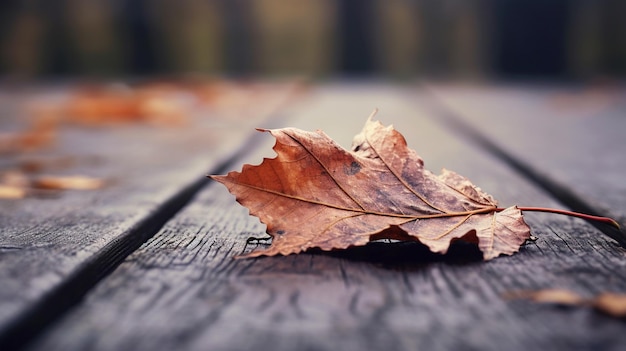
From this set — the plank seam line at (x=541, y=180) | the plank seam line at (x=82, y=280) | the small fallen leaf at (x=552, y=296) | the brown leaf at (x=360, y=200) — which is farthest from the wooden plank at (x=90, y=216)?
the plank seam line at (x=541, y=180)

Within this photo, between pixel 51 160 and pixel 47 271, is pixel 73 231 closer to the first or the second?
pixel 47 271

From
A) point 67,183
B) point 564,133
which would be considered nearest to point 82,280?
point 67,183

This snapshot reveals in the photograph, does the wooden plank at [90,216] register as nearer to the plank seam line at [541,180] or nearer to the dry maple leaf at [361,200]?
the dry maple leaf at [361,200]

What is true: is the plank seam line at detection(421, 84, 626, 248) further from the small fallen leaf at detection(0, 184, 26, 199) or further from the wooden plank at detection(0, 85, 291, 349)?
the small fallen leaf at detection(0, 184, 26, 199)

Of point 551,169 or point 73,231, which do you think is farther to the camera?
point 551,169

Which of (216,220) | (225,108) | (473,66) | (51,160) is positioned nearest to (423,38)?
(473,66)

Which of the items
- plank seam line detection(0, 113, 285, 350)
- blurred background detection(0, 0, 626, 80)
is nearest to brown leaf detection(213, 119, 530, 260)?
plank seam line detection(0, 113, 285, 350)

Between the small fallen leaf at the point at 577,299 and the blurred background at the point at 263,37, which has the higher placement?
the small fallen leaf at the point at 577,299

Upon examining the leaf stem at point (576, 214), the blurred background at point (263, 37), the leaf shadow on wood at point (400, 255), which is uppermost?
the leaf stem at point (576, 214)
